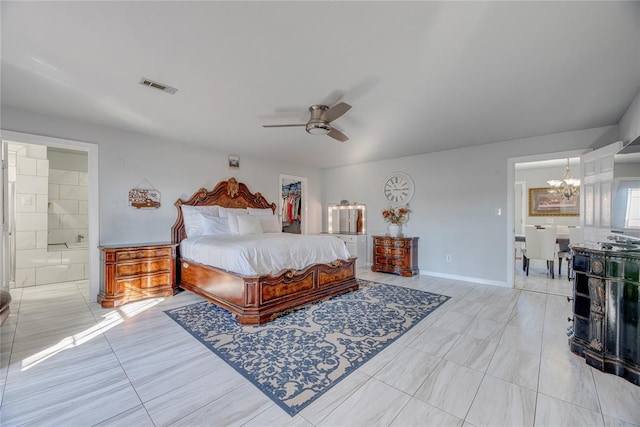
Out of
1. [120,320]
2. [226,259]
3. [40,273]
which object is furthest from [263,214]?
[40,273]

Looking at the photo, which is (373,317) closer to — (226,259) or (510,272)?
(226,259)

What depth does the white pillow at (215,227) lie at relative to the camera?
441 centimetres

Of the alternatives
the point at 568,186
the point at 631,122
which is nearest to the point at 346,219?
the point at 631,122

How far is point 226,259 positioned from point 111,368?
1402 mm

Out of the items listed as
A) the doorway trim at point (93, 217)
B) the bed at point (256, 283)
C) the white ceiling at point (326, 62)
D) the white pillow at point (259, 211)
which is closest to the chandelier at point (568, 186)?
the white ceiling at point (326, 62)

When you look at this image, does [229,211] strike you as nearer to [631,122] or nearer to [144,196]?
[144,196]

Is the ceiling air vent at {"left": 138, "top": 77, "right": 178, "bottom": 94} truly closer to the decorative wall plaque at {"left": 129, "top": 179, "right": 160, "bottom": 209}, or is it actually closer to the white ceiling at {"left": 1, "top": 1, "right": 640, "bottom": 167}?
the white ceiling at {"left": 1, "top": 1, "right": 640, "bottom": 167}

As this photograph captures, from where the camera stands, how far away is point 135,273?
3688 millimetres

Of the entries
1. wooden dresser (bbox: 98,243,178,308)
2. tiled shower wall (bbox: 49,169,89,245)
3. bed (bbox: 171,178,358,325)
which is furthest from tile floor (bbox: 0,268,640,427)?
tiled shower wall (bbox: 49,169,89,245)

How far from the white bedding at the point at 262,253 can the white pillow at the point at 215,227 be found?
0.22 m

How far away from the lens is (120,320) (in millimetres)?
3049

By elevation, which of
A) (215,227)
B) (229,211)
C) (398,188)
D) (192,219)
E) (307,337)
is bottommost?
(307,337)

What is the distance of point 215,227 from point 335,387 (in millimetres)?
3380

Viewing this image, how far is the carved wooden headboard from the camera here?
4.50 meters
